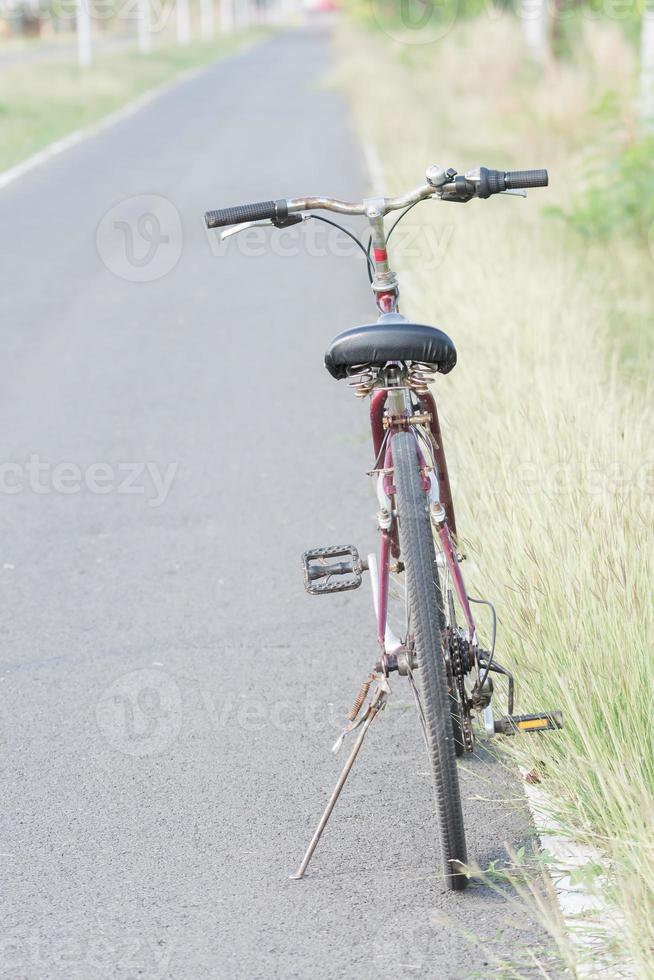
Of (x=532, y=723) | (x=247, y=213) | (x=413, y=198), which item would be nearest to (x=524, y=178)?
(x=413, y=198)

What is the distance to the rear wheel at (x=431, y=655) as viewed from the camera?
3201 mm

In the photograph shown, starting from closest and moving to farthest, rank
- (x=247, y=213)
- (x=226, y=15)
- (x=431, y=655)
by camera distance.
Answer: (x=431, y=655) → (x=247, y=213) → (x=226, y=15)

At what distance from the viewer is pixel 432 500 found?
11.4 ft

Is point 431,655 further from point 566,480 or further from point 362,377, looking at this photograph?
point 566,480

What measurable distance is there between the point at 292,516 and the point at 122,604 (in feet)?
3.78

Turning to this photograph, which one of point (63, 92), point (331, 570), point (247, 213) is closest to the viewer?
point (247, 213)

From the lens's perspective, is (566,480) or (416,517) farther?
(566,480)

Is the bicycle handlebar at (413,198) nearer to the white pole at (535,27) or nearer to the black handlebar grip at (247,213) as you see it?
the black handlebar grip at (247,213)

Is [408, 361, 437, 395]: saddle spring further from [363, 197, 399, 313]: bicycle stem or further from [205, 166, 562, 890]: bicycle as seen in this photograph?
[363, 197, 399, 313]: bicycle stem

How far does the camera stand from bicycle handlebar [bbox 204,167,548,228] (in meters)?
3.37

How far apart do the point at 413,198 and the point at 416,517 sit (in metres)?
0.75

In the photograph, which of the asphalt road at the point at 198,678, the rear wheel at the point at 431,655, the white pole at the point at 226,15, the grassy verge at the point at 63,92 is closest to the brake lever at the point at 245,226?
the rear wheel at the point at 431,655

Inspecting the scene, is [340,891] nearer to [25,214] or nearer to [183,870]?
[183,870]

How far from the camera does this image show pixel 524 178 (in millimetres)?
3535
